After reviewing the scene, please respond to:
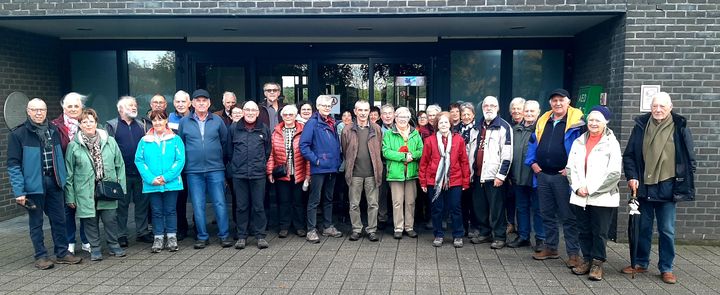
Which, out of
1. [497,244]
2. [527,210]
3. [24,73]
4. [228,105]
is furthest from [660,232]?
[24,73]

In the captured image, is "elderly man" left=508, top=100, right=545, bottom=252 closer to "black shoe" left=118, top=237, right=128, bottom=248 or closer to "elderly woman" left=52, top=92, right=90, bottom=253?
"black shoe" left=118, top=237, right=128, bottom=248

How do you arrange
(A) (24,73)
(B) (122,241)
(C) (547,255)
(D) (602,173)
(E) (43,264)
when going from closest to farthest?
1. (D) (602,173)
2. (E) (43,264)
3. (C) (547,255)
4. (B) (122,241)
5. (A) (24,73)

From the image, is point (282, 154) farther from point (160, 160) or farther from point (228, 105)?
point (160, 160)

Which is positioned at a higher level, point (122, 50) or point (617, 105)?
point (122, 50)

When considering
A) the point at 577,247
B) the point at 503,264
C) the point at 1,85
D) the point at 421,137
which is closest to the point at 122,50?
the point at 1,85

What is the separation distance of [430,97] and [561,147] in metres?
4.16

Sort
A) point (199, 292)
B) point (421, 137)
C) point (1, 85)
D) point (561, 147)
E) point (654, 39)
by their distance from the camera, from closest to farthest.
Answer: point (199, 292), point (561, 147), point (654, 39), point (421, 137), point (1, 85)

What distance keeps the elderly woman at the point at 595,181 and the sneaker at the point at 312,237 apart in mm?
3007

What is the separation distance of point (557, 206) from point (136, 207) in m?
4.99

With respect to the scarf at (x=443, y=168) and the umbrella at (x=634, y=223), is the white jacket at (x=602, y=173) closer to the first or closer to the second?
the umbrella at (x=634, y=223)

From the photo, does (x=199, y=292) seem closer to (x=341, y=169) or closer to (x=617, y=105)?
(x=341, y=169)

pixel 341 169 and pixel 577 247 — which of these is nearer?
pixel 577 247

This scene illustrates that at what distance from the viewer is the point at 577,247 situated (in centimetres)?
523

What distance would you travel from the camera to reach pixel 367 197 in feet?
21.2
